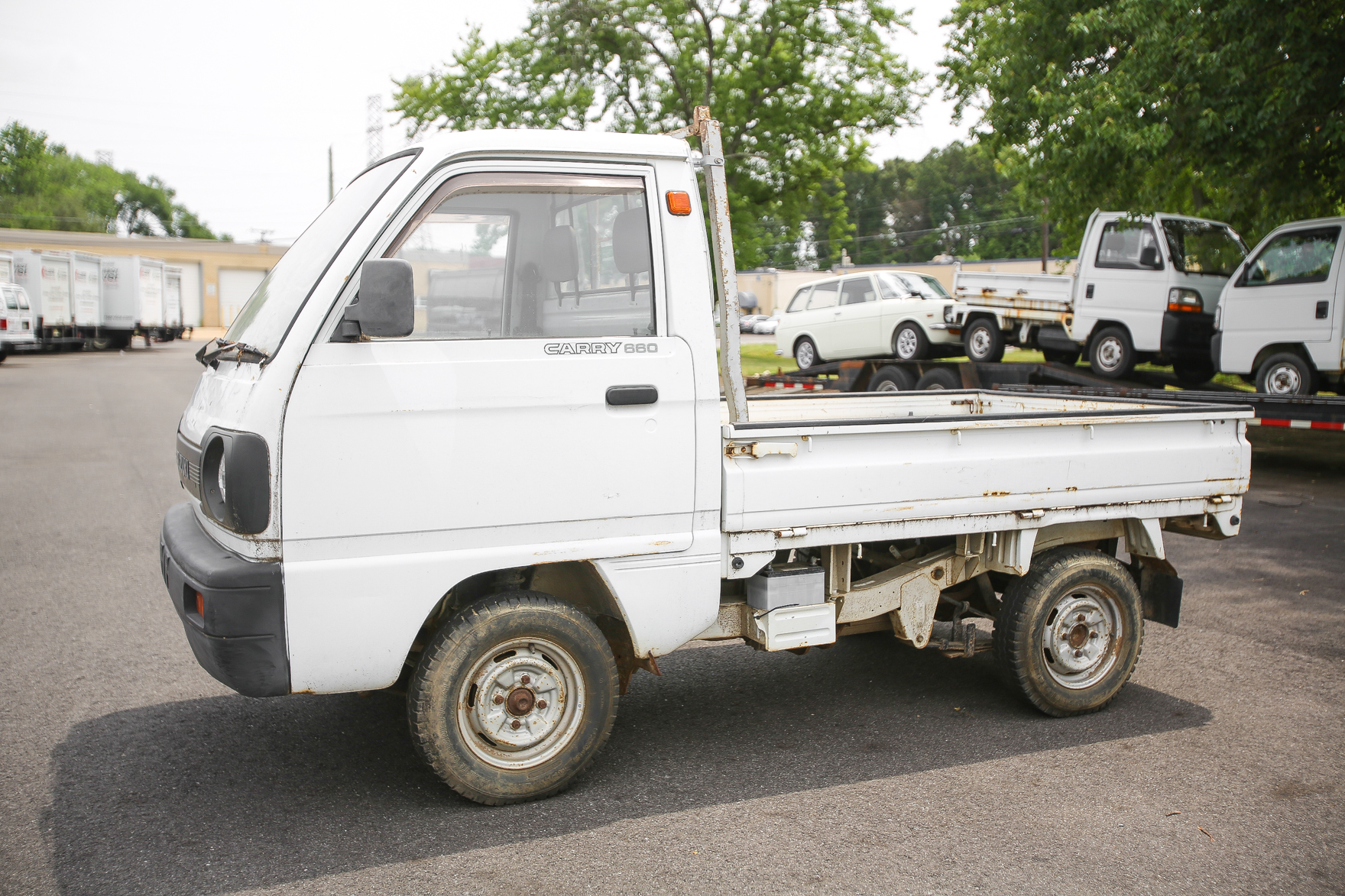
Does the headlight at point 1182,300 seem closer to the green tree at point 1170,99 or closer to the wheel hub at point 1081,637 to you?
the green tree at point 1170,99

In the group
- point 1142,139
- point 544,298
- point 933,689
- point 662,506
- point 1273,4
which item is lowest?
point 933,689

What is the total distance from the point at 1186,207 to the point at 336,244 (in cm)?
1987

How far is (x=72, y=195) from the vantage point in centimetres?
10338

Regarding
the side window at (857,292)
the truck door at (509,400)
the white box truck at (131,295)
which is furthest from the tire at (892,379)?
the white box truck at (131,295)

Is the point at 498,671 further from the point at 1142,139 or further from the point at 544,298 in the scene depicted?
the point at 1142,139

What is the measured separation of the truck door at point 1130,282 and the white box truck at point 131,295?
31.4m

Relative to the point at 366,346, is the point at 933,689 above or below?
below

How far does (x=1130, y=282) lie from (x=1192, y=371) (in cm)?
143

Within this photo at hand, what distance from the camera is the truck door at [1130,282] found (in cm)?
1330

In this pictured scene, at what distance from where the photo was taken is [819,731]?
15.0 ft

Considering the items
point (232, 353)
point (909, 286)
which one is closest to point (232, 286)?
point (909, 286)

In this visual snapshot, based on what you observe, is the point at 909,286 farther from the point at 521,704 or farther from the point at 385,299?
the point at 385,299

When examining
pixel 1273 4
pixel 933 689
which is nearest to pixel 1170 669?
pixel 933 689

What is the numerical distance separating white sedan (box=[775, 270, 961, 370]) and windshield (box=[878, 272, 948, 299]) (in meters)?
0.01
